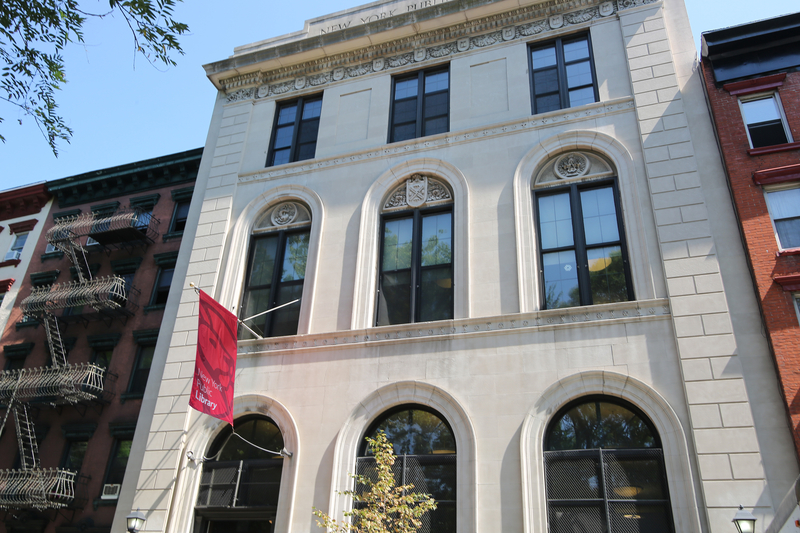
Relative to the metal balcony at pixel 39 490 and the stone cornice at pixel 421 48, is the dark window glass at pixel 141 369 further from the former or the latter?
the stone cornice at pixel 421 48

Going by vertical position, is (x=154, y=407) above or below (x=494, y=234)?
below

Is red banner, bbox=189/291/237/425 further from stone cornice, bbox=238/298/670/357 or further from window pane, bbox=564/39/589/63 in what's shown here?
window pane, bbox=564/39/589/63

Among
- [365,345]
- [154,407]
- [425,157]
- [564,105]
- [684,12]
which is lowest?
[154,407]

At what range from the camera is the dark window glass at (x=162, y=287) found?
22.6 metres

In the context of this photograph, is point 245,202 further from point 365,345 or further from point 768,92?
point 768,92

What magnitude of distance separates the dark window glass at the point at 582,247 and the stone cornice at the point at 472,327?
52 cm

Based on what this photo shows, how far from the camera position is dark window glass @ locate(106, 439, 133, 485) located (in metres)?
19.1

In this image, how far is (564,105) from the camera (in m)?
16.2

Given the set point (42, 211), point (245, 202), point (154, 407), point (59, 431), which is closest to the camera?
point (154, 407)

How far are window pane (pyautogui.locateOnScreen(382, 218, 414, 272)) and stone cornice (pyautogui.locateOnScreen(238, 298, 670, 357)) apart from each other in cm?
208

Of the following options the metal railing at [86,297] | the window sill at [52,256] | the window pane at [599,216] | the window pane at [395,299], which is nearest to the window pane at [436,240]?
the window pane at [395,299]

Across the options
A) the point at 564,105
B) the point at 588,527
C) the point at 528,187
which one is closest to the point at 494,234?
the point at 528,187

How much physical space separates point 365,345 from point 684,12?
1232 cm

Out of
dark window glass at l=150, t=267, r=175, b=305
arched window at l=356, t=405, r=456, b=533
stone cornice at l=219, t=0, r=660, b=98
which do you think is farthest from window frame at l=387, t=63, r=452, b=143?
dark window glass at l=150, t=267, r=175, b=305
